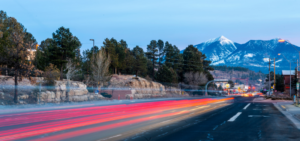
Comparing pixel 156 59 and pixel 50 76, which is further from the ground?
pixel 156 59

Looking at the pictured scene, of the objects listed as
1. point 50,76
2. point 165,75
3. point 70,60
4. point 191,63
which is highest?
point 191,63

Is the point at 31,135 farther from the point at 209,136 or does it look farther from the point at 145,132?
the point at 209,136

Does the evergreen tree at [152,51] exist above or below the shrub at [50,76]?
above

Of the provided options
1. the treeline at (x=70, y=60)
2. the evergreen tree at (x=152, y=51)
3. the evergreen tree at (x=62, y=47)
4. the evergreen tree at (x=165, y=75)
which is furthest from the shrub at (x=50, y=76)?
the evergreen tree at (x=152, y=51)

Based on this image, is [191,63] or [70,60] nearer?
[70,60]

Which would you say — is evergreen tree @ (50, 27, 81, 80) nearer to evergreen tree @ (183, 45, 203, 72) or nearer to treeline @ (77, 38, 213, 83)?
treeline @ (77, 38, 213, 83)

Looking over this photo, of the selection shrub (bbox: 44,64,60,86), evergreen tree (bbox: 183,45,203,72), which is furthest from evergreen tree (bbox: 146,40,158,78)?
shrub (bbox: 44,64,60,86)

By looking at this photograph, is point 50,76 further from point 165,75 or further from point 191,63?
point 191,63

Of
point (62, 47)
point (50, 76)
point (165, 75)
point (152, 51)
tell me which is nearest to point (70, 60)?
point (62, 47)

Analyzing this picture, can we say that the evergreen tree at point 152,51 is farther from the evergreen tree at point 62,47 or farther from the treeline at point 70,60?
the evergreen tree at point 62,47

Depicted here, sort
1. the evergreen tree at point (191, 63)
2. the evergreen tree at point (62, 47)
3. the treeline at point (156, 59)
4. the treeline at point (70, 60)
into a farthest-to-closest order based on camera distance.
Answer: the evergreen tree at point (191, 63), the treeline at point (156, 59), the evergreen tree at point (62, 47), the treeline at point (70, 60)

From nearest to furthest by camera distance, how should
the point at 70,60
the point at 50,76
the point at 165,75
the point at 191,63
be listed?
the point at 50,76 < the point at 70,60 < the point at 165,75 < the point at 191,63

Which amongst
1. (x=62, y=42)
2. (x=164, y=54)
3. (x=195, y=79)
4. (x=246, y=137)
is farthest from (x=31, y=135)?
(x=164, y=54)

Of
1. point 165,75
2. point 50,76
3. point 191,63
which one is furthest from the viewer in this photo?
point 191,63
